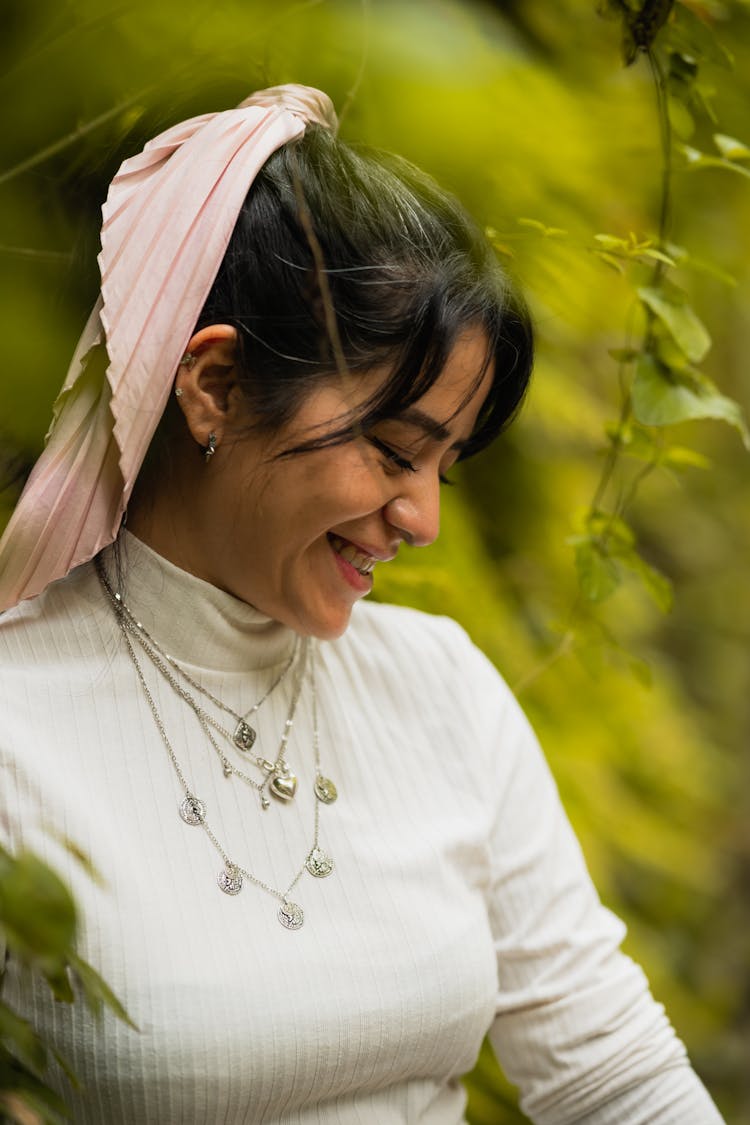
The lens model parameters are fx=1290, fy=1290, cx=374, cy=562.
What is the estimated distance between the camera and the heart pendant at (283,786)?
1259 mm

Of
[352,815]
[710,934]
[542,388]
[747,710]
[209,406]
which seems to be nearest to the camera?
A: [209,406]

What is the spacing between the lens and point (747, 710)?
12.7 ft

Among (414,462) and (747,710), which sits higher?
(414,462)

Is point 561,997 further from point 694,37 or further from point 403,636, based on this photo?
point 694,37

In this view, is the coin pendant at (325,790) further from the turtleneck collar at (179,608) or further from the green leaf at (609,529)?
the green leaf at (609,529)

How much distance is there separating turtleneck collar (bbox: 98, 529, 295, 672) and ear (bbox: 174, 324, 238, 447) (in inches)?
5.2

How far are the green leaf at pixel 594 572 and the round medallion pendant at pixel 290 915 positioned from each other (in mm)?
549

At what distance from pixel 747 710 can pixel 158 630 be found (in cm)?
296

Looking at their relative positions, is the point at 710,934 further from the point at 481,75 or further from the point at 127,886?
the point at 481,75

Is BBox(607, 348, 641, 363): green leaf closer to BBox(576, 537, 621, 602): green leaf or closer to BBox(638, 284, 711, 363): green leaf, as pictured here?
BBox(638, 284, 711, 363): green leaf

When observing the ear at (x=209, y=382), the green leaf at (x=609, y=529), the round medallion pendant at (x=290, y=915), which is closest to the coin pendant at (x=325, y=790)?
the round medallion pendant at (x=290, y=915)

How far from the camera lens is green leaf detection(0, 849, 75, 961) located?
0.57 metres

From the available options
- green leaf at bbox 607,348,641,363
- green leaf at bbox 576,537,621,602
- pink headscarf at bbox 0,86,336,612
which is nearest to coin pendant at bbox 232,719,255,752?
pink headscarf at bbox 0,86,336,612

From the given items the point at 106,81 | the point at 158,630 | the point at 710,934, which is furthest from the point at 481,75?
the point at 710,934
